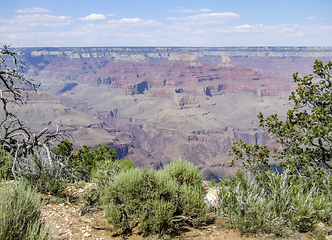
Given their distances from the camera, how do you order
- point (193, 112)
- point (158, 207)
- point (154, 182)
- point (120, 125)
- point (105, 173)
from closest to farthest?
point (158, 207), point (154, 182), point (105, 173), point (193, 112), point (120, 125)

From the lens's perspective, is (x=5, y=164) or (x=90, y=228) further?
(x=5, y=164)

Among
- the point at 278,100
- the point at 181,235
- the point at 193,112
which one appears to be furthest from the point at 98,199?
the point at 278,100

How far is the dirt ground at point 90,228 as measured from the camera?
20.3 feet

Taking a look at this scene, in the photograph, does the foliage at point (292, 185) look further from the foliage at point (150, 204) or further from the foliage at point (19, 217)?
the foliage at point (19, 217)

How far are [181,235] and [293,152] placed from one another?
6.52 m

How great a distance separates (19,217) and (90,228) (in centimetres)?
219

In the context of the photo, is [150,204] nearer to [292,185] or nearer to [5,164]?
[292,185]

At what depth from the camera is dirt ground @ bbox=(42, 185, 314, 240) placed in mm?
6184

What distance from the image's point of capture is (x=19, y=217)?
4605mm

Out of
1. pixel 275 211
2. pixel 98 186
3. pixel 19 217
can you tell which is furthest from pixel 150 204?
Answer: pixel 275 211

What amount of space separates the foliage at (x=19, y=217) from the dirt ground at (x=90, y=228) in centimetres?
114

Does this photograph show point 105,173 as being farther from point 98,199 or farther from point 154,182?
point 154,182

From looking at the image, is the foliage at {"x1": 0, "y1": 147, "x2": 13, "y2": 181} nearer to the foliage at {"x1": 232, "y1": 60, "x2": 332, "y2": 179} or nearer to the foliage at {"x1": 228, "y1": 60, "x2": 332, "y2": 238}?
the foliage at {"x1": 228, "y1": 60, "x2": 332, "y2": 238}

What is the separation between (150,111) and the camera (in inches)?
7628
